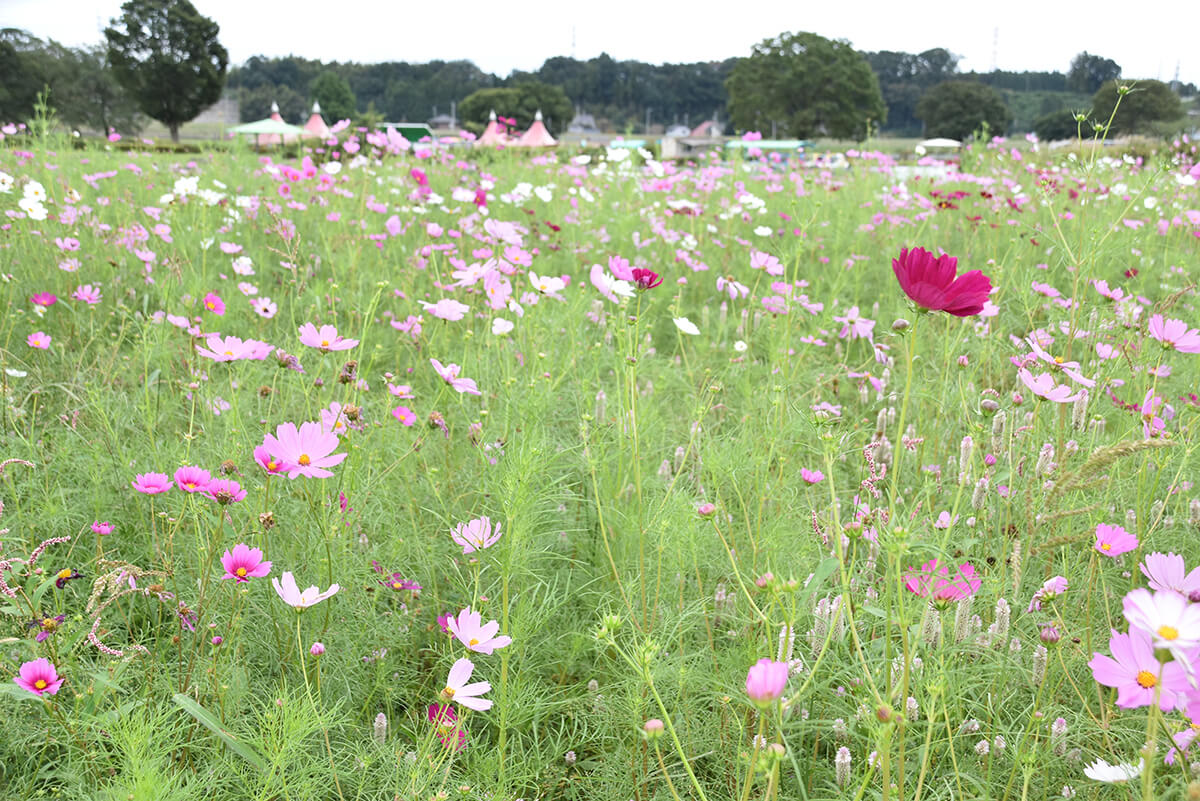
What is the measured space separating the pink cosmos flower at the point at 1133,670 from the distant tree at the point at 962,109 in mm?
50141

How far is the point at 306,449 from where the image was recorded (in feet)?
3.49

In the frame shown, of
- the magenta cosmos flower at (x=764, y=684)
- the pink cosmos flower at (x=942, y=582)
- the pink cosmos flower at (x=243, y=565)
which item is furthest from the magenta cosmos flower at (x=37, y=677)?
the pink cosmos flower at (x=942, y=582)

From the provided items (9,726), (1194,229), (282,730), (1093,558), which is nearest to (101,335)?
(9,726)

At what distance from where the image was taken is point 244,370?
206 cm

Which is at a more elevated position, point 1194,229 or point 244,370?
point 1194,229

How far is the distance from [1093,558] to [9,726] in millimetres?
1461

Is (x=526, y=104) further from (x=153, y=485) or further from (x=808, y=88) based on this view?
(x=153, y=485)

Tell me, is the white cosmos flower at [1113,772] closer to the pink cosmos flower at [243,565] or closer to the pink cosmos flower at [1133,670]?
the pink cosmos flower at [1133,670]

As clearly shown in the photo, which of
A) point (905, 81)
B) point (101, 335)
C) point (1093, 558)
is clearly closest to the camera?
point (1093, 558)

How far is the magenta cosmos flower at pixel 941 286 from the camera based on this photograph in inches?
30.3

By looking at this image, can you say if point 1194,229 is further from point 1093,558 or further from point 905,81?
point 905,81

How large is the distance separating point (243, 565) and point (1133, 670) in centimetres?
98

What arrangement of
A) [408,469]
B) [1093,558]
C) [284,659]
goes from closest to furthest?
1. [1093,558]
2. [284,659]
3. [408,469]

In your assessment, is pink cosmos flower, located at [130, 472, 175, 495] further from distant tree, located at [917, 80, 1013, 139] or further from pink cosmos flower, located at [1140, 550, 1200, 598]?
distant tree, located at [917, 80, 1013, 139]
